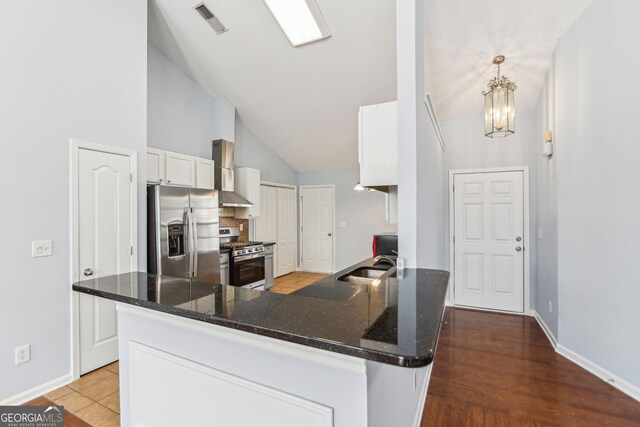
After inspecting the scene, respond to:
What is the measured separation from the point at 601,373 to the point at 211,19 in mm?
4987

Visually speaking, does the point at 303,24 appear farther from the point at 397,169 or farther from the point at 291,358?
the point at 291,358

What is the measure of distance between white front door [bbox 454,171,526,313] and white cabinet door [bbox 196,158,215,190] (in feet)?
11.7

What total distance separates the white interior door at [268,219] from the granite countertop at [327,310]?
3.99 m

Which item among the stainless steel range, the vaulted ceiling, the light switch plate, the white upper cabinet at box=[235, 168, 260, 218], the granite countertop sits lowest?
the stainless steel range

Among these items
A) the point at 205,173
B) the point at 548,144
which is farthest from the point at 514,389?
the point at 205,173

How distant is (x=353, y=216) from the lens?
6121mm

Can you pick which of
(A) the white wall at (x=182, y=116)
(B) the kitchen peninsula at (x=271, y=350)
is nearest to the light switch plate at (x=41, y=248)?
(B) the kitchen peninsula at (x=271, y=350)

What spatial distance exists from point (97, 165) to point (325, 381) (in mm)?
A: 2564

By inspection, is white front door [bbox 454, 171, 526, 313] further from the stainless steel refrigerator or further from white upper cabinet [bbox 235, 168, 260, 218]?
the stainless steel refrigerator

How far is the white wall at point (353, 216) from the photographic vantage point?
5.91 metres

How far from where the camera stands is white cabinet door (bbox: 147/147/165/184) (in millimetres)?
3553

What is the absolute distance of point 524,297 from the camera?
3936 millimetres

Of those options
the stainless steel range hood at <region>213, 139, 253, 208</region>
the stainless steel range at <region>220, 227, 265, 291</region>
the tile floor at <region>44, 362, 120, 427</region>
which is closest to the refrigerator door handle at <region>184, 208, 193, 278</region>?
the stainless steel range at <region>220, 227, 265, 291</region>

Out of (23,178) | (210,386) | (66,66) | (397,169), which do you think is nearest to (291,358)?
(210,386)
